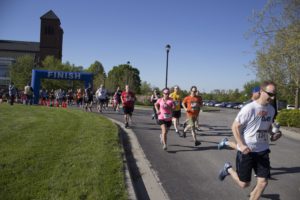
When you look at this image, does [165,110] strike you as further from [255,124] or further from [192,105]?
[255,124]

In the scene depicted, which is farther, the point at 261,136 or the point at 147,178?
the point at 147,178

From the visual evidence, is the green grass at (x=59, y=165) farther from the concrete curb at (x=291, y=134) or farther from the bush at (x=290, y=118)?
the bush at (x=290, y=118)

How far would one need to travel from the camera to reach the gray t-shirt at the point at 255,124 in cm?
495

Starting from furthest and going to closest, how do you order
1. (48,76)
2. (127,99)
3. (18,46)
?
1. (18,46)
2. (48,76)
3. (127,99)

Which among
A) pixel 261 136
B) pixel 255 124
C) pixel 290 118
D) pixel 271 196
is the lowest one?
pixel 271 196

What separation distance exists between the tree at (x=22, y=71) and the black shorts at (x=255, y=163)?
6376 centimetres

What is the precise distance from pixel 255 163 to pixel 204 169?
7.95ft

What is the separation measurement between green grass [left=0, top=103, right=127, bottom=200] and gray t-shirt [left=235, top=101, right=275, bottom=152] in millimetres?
1976

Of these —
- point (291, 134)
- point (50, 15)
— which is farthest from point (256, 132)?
point (50, 15)

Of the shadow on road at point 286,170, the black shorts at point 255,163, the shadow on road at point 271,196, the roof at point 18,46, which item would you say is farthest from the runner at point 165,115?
the roof at point 18,46

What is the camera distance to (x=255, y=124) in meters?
4.96

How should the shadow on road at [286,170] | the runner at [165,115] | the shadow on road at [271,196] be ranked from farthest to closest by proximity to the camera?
1. the runner at [165,115]
2. the shadow on road at [286,170]
3. the shadow on road at [271,196]

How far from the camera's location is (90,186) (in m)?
5.23

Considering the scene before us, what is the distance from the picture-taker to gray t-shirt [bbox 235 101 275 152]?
495cm
